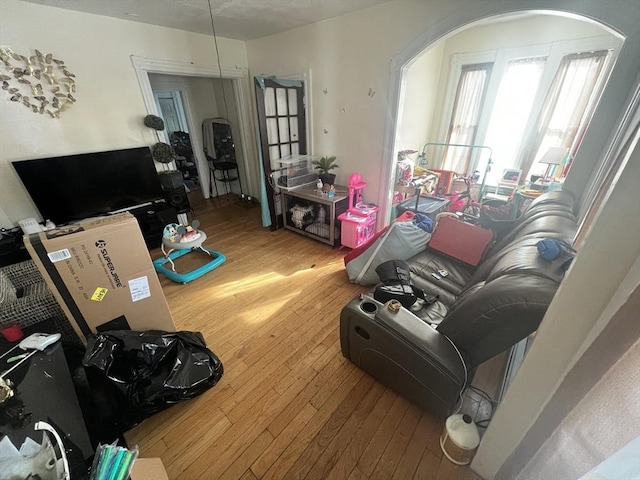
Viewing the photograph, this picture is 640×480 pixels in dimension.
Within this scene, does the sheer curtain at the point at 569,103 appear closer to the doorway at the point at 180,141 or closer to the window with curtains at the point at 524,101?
the window with curtains at the point at 524,101

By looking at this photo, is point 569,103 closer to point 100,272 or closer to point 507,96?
point 507,96

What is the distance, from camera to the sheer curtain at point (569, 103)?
3.19 metres

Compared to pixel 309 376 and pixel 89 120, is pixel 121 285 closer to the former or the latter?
pixel 309 376

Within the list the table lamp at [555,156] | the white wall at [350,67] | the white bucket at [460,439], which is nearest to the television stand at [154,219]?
the white wall at [350,67]

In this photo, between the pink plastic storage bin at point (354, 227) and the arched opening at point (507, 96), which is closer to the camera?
the pink plastic storage bin at point (354, 227)

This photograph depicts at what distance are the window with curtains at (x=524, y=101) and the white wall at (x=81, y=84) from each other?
164 inches

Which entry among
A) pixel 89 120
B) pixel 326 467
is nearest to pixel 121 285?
pixel 326 467

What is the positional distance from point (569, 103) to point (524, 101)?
1.71 ft

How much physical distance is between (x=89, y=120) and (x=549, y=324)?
12.8 feet

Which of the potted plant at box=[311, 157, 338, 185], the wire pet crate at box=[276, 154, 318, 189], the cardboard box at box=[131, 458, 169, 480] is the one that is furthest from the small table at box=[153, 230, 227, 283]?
the cardboard box at box=[131, 458, 169, 480]

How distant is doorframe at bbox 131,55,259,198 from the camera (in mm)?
2869

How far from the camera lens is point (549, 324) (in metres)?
0.71

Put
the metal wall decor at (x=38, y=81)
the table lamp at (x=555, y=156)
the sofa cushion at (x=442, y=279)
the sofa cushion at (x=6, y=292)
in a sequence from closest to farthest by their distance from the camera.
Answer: the sofa cushion at (x=6, y=292) → the sofa cushion at (x=442, y=279) → the metal wall decor at (x=38, y=81) → the table lamp at (x=555, y=156)

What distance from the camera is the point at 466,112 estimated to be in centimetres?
429
